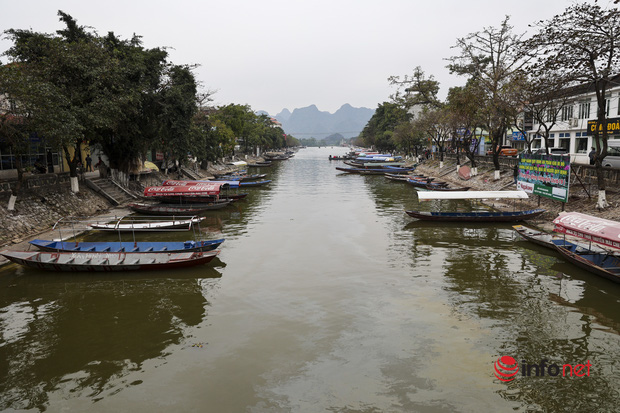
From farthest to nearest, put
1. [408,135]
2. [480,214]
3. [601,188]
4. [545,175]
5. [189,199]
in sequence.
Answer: [408,135] < [189,199] < [480,214] < [545,175] < [601,188]

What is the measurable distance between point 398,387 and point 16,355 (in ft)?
38.2

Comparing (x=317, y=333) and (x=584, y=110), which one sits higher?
(x=584, y=110)

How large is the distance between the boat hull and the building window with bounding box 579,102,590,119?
3308 centimetres

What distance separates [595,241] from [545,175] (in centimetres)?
1291

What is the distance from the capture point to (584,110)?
5291 cm

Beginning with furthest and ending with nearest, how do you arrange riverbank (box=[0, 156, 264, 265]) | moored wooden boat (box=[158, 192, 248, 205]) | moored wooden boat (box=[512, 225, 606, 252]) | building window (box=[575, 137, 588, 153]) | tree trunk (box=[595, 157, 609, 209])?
building window (box=[575, 137, 588, 153]), moored wooden boat (box=[158, 192, 248, 205]), tree trunk (box=[595, 157, 609, 209]), riverbank (box=[0, 156, 264, 265]), moored wooden boat (box=[512, 225, 606, 252])

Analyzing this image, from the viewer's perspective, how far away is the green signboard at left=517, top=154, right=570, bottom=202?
2673 centimetres

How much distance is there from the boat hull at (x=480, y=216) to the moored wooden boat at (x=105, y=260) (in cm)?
1760

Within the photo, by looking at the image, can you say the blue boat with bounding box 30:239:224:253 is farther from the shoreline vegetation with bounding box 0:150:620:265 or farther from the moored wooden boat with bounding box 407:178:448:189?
the moored wooden boat with bounding box 407:178:448:189

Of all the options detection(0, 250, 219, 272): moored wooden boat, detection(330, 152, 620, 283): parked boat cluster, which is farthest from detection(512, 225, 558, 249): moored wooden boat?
detection(0, 250, 219, 272): moored wooden boat

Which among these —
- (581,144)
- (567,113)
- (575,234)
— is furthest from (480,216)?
(567,113)

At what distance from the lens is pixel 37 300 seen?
16.6 metres

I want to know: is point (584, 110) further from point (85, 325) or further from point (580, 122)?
point (85, 325)

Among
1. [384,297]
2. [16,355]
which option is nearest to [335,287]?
[384,297]
